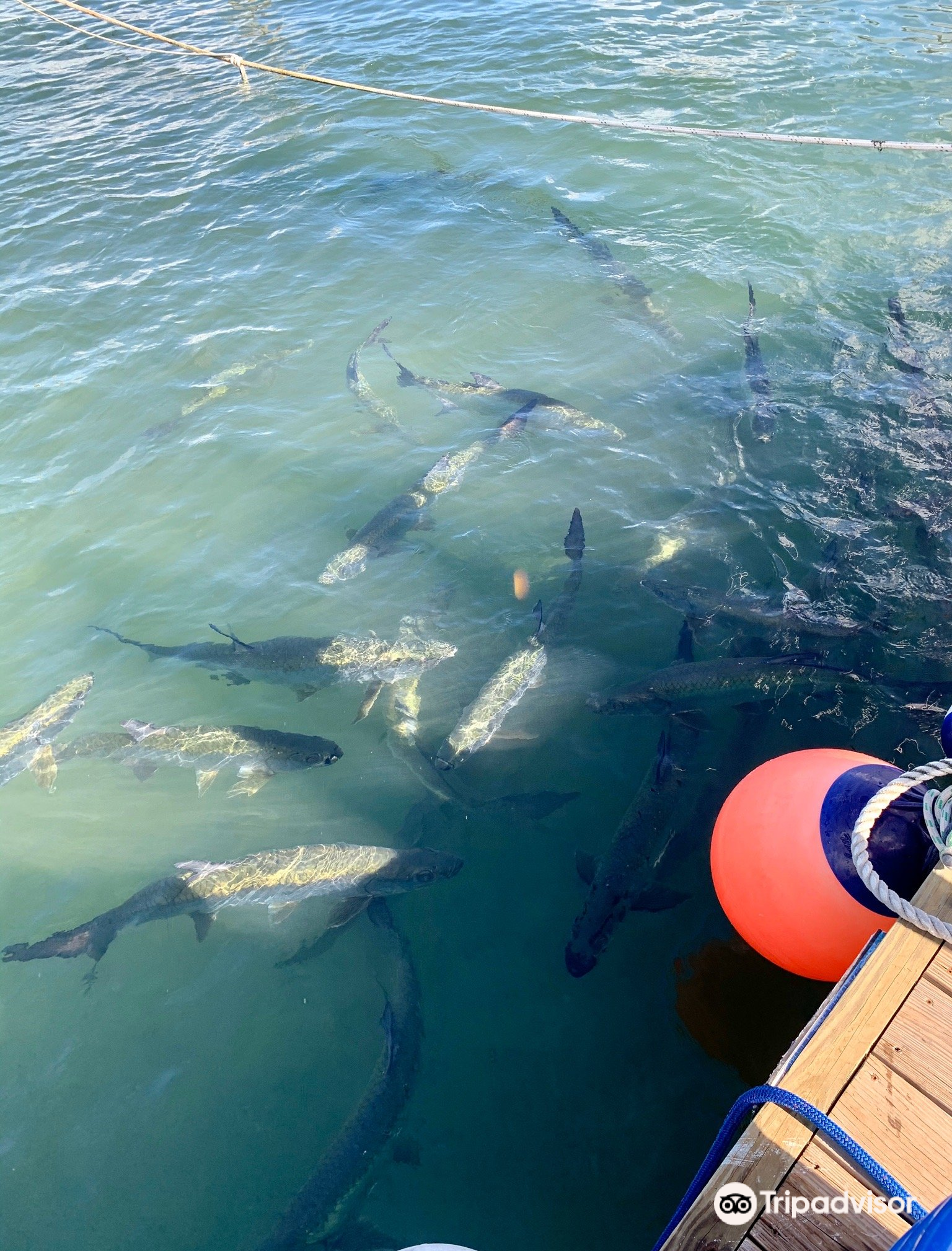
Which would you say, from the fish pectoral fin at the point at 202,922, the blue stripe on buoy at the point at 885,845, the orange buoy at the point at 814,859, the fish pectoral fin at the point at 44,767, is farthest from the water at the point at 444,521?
the blue stripe on buoy at the point at 885,845

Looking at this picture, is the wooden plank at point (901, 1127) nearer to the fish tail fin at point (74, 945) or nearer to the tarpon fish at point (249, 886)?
the tarpon fish at point (249, 886)

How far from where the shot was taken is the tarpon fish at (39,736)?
5.91 metres

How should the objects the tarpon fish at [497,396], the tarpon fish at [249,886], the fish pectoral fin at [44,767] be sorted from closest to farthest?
the tarpon fish at [249,886] → the fish pectoral fin at [44,767] → the tarpon fish at [497,396]

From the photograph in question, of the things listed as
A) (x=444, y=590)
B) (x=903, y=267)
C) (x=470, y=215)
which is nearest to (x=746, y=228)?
(x=903, y=267)

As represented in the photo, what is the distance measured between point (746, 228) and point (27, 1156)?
39.0 ft

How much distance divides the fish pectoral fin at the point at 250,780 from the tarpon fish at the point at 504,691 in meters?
1.29

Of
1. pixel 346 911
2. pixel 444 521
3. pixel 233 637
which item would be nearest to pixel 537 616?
pixel 444 521

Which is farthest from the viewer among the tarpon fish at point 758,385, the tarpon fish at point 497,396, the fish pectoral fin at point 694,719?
the tarpon fish at point 497,396

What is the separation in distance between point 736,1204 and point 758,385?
23.9 feet

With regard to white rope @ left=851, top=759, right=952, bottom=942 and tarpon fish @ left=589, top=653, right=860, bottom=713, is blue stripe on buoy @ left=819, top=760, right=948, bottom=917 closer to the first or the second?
white rope @ left=851, top=759, right=952, bottom=942

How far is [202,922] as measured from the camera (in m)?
4.85

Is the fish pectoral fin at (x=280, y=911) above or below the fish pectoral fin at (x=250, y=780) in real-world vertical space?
below

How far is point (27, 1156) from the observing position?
4141 millimetres

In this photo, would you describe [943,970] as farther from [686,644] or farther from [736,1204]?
[686,644]
